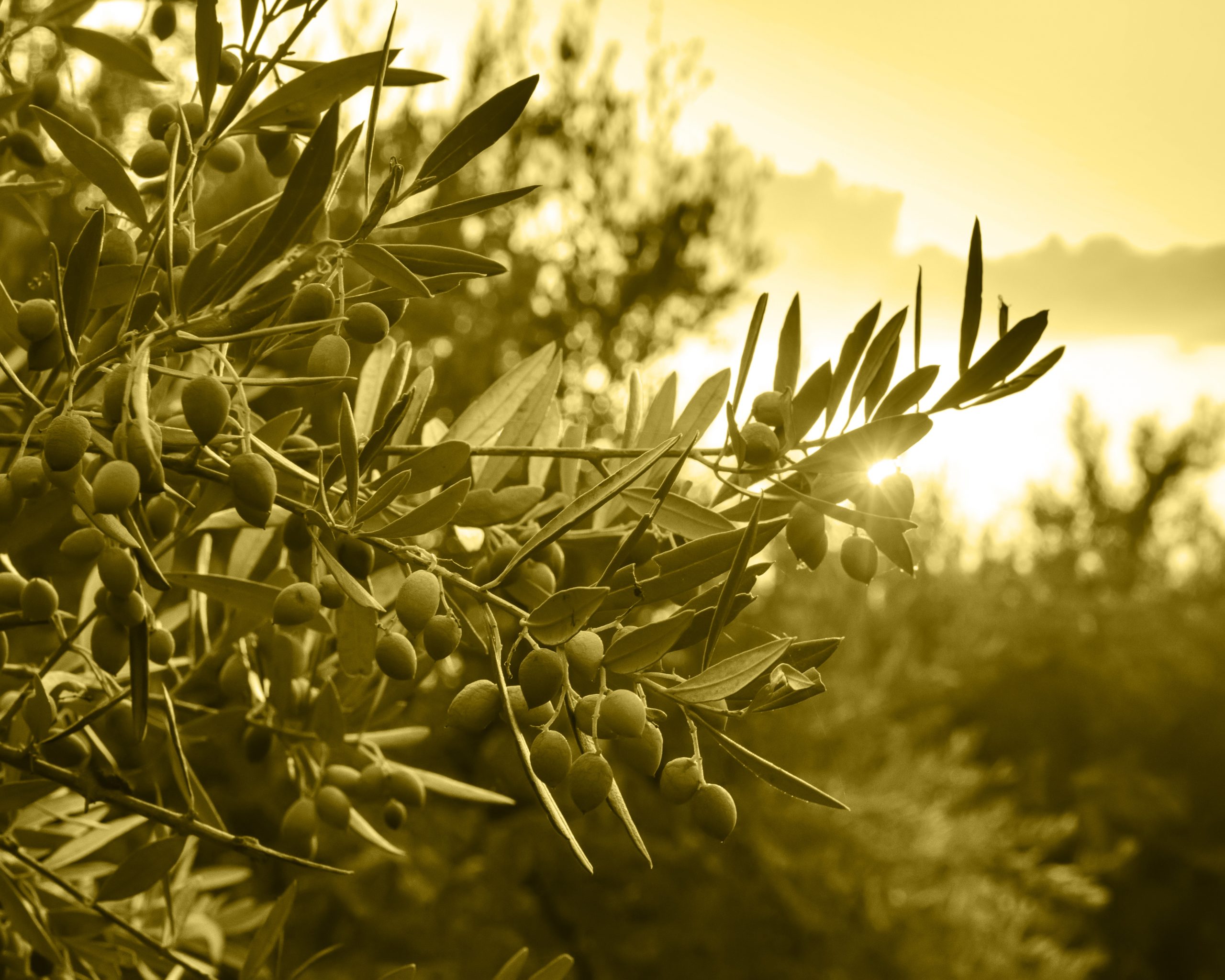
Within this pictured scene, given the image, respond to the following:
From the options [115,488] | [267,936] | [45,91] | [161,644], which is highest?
[45,91]

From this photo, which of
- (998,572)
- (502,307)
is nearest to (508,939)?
(502,307)

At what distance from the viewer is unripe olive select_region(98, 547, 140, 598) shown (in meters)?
0.33

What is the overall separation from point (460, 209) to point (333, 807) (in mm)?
296

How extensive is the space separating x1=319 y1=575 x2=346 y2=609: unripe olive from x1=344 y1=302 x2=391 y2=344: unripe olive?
9 centimetres

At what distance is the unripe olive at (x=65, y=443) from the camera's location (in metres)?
0.32

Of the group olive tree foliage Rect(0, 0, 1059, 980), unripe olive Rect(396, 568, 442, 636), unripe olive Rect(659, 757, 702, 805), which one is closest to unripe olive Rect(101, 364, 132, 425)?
olive tree foliage Rect(0, 0, 1059, 980)

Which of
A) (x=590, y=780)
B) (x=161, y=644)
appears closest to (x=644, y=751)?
(x=590, y=780)

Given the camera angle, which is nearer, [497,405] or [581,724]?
[581,724]

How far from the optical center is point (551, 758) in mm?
330


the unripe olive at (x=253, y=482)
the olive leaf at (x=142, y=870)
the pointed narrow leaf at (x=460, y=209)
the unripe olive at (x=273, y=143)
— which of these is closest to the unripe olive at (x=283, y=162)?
the unripe olive at (x=273, y=143)

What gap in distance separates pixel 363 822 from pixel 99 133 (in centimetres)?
43

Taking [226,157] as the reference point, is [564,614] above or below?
below

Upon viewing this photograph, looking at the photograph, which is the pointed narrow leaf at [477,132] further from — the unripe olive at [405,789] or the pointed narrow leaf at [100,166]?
the unripe olive at [405,789]

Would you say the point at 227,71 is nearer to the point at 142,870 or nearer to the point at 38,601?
the point at 38,601
